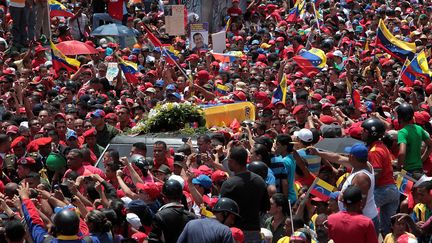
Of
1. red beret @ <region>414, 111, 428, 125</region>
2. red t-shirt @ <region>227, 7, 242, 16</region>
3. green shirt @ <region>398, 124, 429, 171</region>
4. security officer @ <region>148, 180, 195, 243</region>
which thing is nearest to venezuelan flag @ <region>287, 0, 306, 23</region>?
red t-shirt @ <region>227, 7, 242, 16</region>

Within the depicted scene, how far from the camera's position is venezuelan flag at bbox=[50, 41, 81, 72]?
73.7 feet

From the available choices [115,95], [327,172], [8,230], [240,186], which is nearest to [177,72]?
[115,95]

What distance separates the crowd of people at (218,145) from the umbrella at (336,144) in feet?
0.21

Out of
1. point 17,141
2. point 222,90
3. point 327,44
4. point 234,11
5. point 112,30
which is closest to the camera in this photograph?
point 17,141

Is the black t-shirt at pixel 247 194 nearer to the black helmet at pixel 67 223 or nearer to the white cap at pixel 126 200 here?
the white cap at pixel 126 200

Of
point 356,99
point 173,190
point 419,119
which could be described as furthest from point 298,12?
point 173,190

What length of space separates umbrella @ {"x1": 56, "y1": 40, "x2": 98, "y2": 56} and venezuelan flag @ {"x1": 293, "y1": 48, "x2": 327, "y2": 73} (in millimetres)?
3766

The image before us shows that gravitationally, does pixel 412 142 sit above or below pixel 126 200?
above

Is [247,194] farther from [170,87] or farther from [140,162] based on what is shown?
[170,87]

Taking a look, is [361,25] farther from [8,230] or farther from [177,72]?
[8,230]

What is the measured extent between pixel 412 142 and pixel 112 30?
14.2 metres

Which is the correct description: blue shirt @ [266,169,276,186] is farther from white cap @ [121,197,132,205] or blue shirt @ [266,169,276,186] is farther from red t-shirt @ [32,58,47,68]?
red t-shirt @ [32,58,47,68]

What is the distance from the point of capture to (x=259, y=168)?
12.7 m

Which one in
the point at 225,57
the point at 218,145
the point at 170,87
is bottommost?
the point at 225,57
